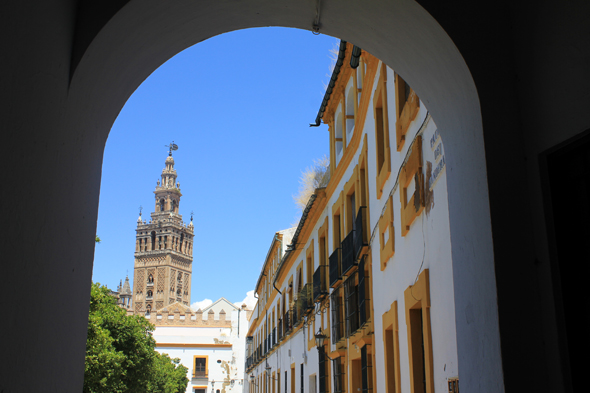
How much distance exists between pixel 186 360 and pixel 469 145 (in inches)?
2214

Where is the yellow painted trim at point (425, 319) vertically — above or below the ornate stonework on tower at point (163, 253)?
below

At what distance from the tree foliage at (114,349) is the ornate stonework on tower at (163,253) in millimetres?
92547

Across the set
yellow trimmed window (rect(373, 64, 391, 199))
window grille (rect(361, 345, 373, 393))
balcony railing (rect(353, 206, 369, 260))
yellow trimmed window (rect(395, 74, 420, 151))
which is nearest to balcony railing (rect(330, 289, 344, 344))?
balcony railing (rect(353, 206, 369, 260))

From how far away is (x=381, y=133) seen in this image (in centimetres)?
916

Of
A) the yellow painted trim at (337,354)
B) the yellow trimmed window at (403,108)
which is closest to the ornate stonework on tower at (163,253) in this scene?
the yellow painted trim at (337,354)

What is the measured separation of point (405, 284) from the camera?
Result: 711cm

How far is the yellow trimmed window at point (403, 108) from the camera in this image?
21.5ft

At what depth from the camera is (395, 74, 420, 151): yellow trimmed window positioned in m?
6.56

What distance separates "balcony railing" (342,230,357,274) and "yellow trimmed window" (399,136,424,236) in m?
3.55

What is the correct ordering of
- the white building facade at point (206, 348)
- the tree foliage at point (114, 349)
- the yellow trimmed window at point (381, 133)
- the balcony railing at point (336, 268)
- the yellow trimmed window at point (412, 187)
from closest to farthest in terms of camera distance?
1. the yellow trimmed window at point (412, 187)
2. the yellow trimmed window at point (381, 133)
3. the balcony railing at point (336, 268)
4. the tree foliage at point (114, 349)
5. the white building facade at point (206, 348)

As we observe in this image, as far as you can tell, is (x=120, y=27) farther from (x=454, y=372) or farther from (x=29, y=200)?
(x=454, y=372)

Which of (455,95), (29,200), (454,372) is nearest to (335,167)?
(454,372)

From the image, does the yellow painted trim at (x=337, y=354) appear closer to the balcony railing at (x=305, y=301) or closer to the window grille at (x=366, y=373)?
the window grille at (x=366, y=373)

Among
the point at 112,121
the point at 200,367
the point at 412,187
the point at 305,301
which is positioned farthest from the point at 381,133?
the point at 200,367
